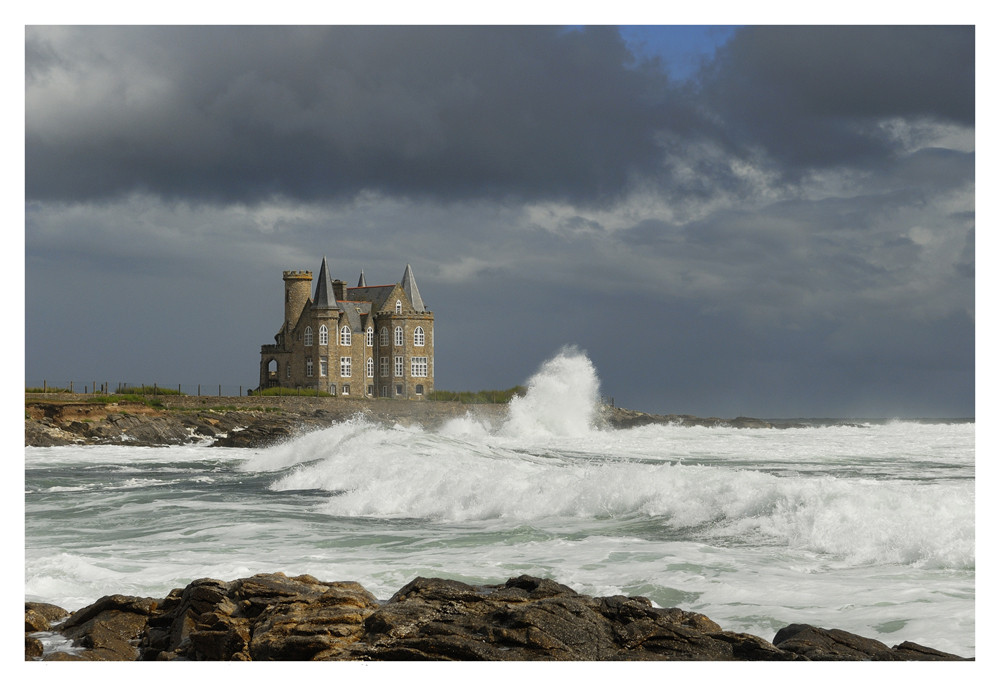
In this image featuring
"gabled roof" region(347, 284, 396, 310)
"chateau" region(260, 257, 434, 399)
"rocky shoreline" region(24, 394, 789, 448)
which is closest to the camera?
"rocky shoreline" region(24, 394, 789, 448)

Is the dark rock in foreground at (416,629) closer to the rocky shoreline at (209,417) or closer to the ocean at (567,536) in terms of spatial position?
the ocean at (567,536)

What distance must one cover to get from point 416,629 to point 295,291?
185 feet

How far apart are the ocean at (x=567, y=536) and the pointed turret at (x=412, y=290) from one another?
4442 cm

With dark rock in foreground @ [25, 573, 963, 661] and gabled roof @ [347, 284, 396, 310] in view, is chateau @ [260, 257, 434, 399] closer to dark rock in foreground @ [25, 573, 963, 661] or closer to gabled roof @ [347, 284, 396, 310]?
gabled roof @ [347, 284, 396, 310]

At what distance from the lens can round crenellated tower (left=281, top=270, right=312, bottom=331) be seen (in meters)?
59.6

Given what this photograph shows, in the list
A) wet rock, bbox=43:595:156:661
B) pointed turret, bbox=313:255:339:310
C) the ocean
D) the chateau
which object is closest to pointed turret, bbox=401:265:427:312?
the chateau

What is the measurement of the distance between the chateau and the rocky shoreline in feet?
13.6

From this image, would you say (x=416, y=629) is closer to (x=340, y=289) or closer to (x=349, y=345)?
(x=349, y=345)

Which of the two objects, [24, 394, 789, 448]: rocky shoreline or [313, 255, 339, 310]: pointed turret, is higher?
[313, 255, 339, 310]: pointed turret

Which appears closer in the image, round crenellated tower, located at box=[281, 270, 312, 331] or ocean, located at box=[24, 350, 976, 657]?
ocean, located at box=[24, 350, 976, 657]

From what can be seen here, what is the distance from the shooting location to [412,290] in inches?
2459

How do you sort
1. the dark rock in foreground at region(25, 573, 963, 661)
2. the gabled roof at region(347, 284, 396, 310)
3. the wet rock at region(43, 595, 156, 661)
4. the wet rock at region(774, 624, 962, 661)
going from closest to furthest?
the wet rock at region(774, 624, 962, 661) < the dark rock in foreground at region(25, 573, 963, 661) < the wet rock at region(43, 595, 156, 661) < the gabled roof at region(347, 284, 396, 310)

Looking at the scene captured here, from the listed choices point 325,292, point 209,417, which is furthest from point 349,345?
point 209,417
